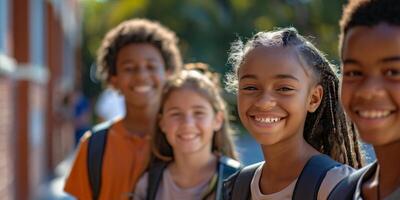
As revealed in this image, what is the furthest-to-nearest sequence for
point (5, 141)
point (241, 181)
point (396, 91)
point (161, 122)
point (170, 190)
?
1. point (5, 141)
2. point (161, 122)
3. point (170, 190)
4. point (241, 181)
5. point (396, 91)

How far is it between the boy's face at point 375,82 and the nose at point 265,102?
56 cm

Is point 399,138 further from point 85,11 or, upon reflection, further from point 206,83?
point 85,11

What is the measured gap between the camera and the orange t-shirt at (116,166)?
3789 millimetres

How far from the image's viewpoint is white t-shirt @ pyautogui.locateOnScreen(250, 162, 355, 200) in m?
2.29

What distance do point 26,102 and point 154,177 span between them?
611 cm

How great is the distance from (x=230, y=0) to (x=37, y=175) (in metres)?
18.3

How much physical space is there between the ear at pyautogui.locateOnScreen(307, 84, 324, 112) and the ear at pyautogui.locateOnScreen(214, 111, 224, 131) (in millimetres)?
1184

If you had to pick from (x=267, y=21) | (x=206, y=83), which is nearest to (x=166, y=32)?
(x=206, y=83)

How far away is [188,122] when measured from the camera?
11.9ft

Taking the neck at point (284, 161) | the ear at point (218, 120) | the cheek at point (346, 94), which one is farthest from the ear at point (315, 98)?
the ear at point (218, 120)

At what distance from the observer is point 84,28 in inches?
1362

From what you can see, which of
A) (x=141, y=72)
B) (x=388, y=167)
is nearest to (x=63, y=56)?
(x=141, y=72)

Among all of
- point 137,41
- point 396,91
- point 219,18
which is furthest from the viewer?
point 219,18

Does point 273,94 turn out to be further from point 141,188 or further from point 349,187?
point 141,188
